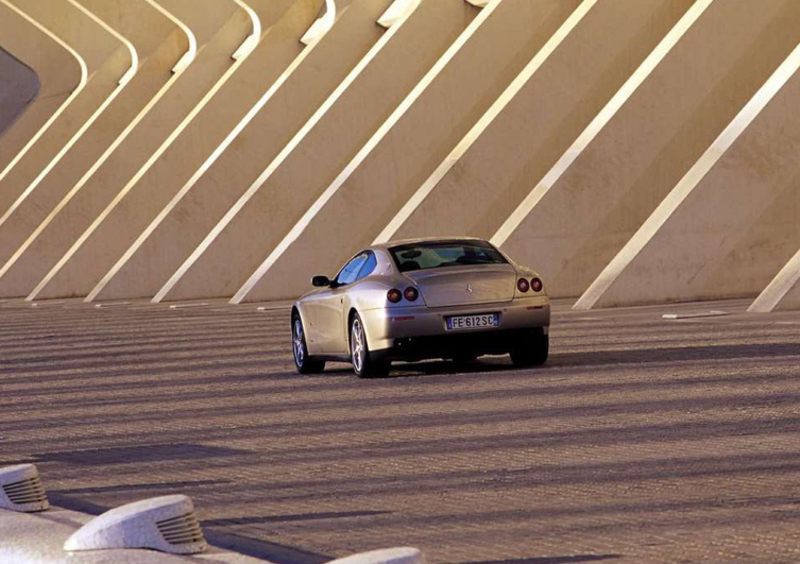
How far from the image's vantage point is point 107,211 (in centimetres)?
4856

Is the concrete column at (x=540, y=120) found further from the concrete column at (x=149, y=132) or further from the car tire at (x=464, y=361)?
the concrete column at (x=149, y=132)

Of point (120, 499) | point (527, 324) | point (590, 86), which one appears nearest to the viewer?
point (120, 499)

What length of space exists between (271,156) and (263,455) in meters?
33.6

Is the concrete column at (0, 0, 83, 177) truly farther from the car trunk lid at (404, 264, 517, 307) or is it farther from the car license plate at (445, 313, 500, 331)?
the car license plate at (445, 313, 500, 331)

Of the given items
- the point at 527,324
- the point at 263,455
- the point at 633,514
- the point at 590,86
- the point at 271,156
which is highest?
the point at 271,156

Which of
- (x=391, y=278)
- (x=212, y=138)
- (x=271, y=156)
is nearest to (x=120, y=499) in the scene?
(x=391, y=278)

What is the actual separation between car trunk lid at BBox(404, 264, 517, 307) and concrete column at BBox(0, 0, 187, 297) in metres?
41.9

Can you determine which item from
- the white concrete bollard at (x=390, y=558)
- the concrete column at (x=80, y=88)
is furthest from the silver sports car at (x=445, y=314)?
the concrete column at (x=80, y=88)

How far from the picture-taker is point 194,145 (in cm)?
4834

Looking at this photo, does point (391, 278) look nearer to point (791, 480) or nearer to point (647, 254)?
point (791, 480)

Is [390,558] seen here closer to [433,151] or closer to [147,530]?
[147,530]

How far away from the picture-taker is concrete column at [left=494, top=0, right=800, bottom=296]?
2831 centimetres

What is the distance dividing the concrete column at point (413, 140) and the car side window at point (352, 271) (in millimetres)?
18735

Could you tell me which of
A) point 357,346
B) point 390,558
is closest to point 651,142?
point 357,346
